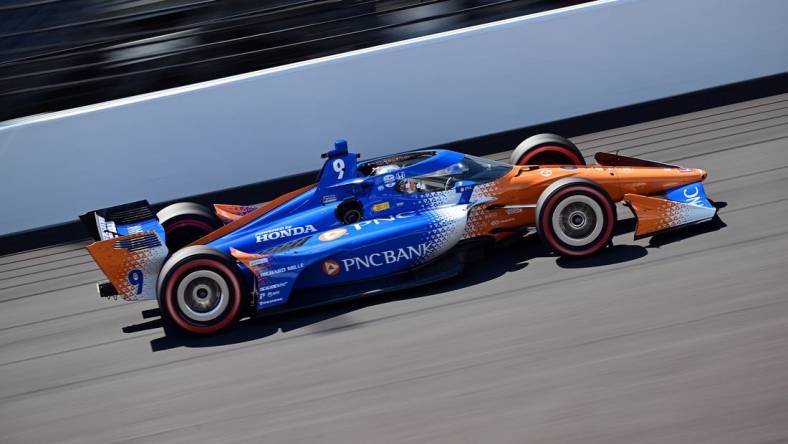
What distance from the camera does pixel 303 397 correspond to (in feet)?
17.5

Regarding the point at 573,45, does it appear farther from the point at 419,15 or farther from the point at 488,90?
the point at 419,15

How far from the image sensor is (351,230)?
260 inches

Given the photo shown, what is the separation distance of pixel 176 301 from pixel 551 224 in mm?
2766

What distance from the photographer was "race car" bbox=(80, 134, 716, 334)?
6.43 metres

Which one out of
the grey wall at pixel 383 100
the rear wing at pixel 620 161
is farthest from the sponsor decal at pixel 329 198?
the grey wall at pixel 383 100

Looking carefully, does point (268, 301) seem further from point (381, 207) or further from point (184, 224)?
point (184, 224)

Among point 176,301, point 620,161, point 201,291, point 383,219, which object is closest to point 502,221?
point 383,219

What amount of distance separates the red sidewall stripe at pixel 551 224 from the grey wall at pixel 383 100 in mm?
3804

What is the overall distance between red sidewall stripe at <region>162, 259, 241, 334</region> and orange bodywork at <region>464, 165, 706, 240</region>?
1.76 meters

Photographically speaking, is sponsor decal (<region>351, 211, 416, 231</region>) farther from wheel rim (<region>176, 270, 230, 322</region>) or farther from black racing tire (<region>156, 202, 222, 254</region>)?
black racing tire (<region>156, 202, 222, 254</region>)

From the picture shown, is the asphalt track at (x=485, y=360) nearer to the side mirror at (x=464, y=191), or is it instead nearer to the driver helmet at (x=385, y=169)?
the side mirror at (x=464, y=191)

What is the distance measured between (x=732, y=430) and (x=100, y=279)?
5886mm

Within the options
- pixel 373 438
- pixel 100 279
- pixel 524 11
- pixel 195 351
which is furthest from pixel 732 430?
pixel 524 11

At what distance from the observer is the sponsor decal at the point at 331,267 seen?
648 centimetres
